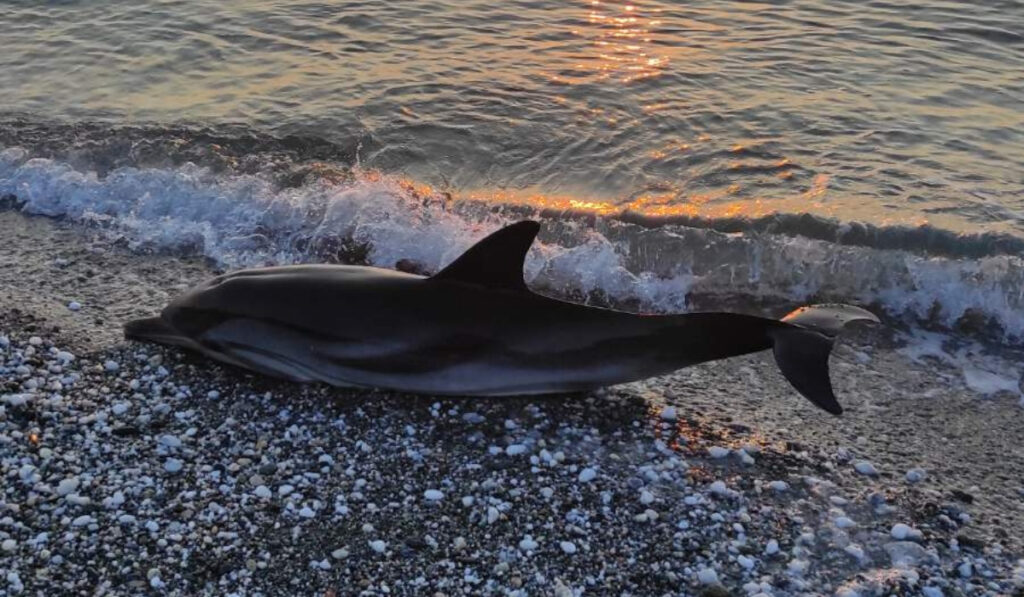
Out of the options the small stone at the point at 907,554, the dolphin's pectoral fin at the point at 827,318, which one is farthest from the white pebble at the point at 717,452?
the small stone at the point at 907,554

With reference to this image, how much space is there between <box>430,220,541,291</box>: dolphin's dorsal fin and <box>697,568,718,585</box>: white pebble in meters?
→ 1.93

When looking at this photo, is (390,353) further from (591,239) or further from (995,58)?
(995,58)

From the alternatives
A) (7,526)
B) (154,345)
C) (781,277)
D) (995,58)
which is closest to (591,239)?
(781,277)

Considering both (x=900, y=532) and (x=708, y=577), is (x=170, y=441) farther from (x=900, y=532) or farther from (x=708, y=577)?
(x=900, y=532)

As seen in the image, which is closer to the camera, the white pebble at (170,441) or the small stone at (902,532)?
the small stone at (902,532)

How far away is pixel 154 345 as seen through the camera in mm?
6055

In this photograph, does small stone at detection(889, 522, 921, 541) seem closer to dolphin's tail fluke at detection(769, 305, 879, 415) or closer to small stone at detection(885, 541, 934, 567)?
small stone at detection(885, 541, 934, 567)

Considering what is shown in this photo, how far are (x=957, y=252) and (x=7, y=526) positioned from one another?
23.5 ft

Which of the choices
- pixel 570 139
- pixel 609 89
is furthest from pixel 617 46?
pixel 570 139

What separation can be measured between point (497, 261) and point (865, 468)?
2.26 metres

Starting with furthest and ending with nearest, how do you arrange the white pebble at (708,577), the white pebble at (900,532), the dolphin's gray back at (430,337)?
the dolphin's gray back at (430,337), the white pebble at (900,532), the white pebble at (708,577)

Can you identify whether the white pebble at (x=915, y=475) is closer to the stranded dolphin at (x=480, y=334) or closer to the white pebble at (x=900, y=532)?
the white pebble at (x=900, y=532)

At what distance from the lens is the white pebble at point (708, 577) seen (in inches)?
168

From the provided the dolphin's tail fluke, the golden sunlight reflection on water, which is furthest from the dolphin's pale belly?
the golden sunlight reflection on water
